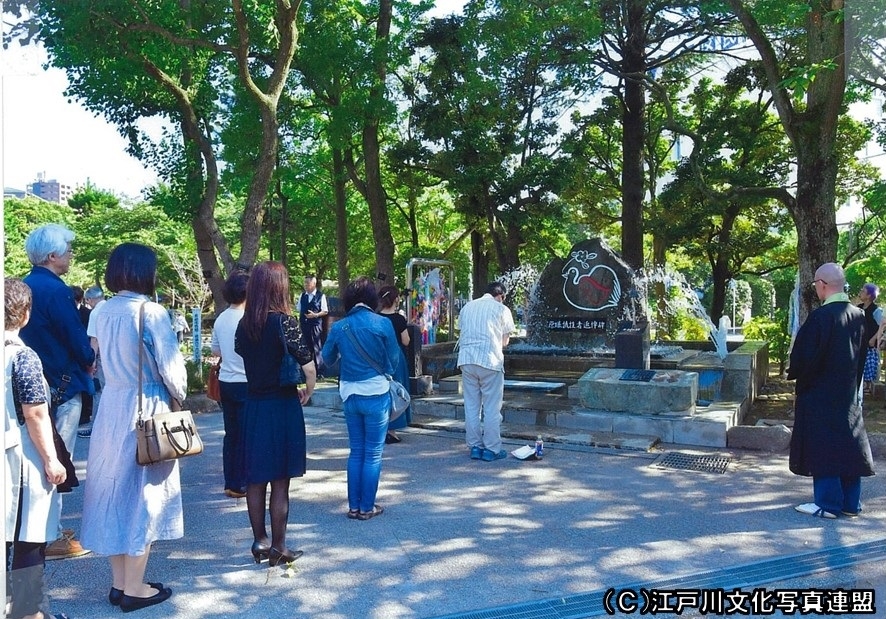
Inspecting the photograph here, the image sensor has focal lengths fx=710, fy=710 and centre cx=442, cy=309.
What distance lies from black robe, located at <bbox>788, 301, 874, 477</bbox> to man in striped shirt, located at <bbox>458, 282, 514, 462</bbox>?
249cm

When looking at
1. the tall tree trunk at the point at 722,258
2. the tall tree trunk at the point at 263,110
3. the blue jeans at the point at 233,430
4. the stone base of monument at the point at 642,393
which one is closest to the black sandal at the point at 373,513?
the blue jeans at the point at 233,430

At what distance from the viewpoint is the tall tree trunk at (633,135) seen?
1731cm

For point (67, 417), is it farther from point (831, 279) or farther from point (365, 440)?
point (831, 279)

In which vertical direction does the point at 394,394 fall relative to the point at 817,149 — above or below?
below

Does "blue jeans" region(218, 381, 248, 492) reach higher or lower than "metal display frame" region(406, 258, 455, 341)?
lower

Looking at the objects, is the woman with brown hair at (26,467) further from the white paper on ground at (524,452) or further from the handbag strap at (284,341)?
the white paper on ground at (524,452)

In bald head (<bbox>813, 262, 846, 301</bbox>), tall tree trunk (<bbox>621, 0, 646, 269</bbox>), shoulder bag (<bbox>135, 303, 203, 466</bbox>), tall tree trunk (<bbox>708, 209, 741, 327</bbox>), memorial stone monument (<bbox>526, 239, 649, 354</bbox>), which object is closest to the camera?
shoulder bag (<bbox>135, 303, 203, 466</bbox>)

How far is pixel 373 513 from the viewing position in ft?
16.6

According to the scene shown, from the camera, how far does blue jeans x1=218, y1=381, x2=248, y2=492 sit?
5105 mm

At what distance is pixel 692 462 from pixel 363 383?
354 centimetres

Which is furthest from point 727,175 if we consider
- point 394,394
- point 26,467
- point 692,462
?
point 26,467

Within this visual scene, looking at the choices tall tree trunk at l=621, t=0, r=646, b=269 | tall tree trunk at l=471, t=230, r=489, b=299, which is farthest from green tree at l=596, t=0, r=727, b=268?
tall tree trunk at l=471, t=230, r=489, b=299

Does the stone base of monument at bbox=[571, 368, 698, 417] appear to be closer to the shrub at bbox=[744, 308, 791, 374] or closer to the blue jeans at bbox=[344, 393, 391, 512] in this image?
the blue jeans at bbox=[344, 393, 391, 512]

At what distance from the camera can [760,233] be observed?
2083 cm
